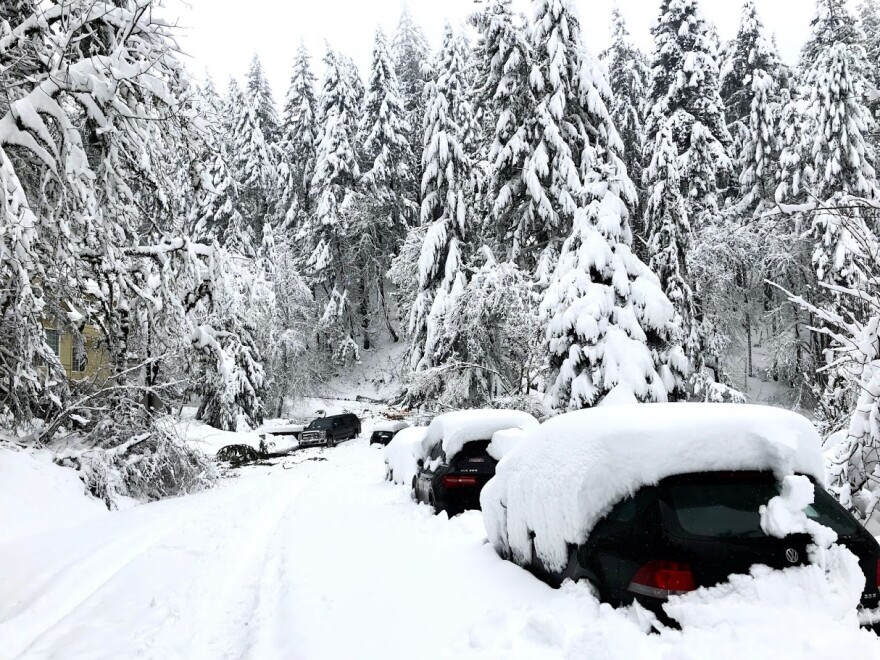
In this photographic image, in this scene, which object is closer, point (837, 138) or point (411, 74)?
point (837, 138)

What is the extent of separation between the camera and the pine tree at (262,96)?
46319 mm

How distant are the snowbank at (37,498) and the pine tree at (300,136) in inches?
1473

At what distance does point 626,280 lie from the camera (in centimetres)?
1465

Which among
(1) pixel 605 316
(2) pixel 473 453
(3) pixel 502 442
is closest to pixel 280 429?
(1) pixel 605 316

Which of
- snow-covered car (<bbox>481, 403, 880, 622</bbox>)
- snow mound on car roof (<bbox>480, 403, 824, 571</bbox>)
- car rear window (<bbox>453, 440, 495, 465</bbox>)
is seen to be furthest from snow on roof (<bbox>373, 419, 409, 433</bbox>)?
snow-covered car (<bbox>481, 403, 880, 622</bbox>)

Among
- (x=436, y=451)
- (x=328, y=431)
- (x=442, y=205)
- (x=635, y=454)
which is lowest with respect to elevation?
(x=328, y=431)

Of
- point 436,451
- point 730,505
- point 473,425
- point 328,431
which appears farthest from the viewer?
point 328,431

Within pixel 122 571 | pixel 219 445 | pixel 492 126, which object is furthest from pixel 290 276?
pixel 122 571

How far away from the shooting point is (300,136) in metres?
47.7

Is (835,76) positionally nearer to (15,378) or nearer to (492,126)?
(492,126)

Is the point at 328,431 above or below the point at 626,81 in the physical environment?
below

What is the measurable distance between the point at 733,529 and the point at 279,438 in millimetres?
28767

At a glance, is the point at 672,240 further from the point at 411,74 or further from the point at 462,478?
the point at 411,74

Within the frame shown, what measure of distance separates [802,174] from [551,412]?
20.1m
